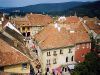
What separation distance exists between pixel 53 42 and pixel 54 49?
1.23 metres

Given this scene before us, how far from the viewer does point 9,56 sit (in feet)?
87.4

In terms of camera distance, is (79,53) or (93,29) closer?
(79,53)

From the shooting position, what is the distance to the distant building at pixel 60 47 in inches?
1799

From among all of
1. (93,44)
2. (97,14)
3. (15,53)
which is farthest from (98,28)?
(97,14)

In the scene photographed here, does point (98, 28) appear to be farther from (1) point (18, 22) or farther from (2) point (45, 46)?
(2) point (45, 46)

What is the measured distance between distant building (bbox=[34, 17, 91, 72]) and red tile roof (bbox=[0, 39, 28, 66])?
17250 mm

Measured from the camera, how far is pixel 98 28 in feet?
233

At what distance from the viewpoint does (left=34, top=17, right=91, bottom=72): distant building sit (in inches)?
1799

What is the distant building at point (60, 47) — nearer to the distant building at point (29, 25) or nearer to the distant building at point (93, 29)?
the distant building at point (93, 29)

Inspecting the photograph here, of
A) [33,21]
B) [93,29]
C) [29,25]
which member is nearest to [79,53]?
[93,29]

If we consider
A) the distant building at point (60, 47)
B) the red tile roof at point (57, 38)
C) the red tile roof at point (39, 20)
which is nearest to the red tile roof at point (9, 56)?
the distant building at point (60, 47)

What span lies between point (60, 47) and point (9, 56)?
67.6 ft

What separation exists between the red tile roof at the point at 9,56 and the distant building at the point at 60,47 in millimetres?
17250

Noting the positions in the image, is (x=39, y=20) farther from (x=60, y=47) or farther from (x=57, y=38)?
(x=60, y=47)
